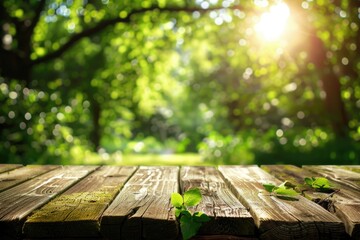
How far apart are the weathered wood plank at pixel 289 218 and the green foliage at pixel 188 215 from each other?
0.71 feet

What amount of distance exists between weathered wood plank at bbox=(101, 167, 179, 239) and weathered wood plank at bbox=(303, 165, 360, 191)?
3.44 feet

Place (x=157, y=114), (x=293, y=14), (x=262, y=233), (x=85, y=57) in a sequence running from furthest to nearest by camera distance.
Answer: (x=157, y=114) < (x=85, y=57) < (x=293, y=14) < (x=262, y=233)

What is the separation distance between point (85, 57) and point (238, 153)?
7.28 meters

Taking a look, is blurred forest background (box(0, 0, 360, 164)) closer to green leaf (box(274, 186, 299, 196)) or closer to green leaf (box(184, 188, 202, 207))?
green leaf (box(274, 186, 299, 196))

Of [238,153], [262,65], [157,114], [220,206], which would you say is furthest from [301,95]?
[157,114]

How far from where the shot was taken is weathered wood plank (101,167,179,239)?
1.49 m

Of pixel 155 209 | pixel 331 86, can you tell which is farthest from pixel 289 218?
pixel 331 86

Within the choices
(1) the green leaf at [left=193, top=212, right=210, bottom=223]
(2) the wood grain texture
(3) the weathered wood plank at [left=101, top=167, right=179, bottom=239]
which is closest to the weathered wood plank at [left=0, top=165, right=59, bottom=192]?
(2) the wood grain texture

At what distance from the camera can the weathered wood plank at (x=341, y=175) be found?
2346mm

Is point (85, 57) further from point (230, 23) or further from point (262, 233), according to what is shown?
point (262, 233)

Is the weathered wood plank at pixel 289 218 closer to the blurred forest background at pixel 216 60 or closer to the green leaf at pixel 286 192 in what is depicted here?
the green leaf at pixel 286 192

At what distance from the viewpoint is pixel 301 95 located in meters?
11.1

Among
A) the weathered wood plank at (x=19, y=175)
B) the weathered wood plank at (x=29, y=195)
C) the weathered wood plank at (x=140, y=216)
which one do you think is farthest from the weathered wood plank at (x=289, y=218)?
the weathered wood plank at (x=19, y=175)

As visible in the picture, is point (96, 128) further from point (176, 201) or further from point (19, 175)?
point (176, 201)
